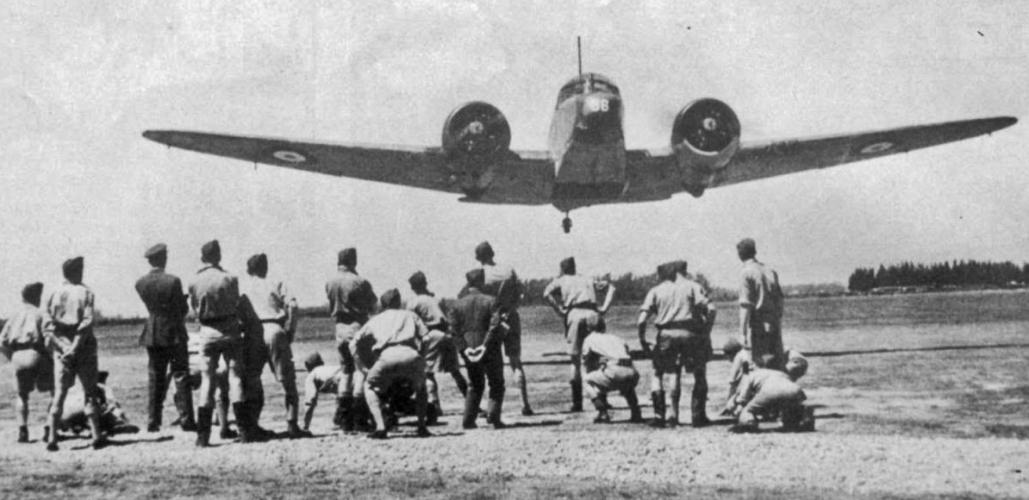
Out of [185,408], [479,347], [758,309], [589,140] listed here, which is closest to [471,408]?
[479,347]

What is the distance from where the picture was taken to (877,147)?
88.6 feet

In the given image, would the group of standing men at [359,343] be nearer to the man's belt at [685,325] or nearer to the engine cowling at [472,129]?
the man's belt at [685,325]

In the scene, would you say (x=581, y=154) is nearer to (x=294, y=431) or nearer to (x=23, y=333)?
(x=294, y=431)

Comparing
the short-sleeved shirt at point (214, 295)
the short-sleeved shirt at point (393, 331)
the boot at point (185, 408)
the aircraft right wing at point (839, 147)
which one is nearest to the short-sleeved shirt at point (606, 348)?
the short-sleeved shirt at point (393, 331)

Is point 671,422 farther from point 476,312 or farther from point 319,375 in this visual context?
point 319,375

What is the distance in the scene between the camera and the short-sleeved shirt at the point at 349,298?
9793 mm

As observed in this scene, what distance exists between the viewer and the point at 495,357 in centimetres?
961

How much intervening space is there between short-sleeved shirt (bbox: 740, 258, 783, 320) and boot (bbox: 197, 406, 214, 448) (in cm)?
568

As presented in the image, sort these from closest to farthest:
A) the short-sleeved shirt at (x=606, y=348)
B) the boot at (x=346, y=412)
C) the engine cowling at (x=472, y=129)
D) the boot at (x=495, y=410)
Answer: the boot at (x=495, y=410)
the boot at (x=346, y=412)
the short-sleeved shirt at (x=606, y=348)
the engine cowling at (x=472, y=129)

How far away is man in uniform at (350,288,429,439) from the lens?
8.67 meters

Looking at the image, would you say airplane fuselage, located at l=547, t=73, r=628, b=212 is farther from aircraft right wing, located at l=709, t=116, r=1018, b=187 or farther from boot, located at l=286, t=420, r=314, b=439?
boot, located at l=286, t=420, r=314, b=439

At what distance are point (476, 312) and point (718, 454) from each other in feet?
11.2

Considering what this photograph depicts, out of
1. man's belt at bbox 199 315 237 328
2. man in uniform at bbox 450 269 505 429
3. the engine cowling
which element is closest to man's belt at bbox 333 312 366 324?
man in uniform at bbox 450 269 505 429

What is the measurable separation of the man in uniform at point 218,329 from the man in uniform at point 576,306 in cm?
416
